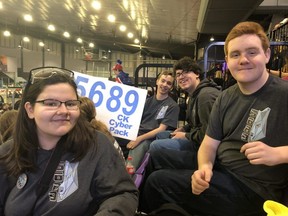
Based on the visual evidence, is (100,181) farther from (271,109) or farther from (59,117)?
(271,109)

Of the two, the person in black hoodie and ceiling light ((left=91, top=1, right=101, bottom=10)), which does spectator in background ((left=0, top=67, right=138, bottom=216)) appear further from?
ceiling light ((left=91, top=1, right=101, bottom=10))

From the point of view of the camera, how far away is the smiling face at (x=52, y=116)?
4.82 feet

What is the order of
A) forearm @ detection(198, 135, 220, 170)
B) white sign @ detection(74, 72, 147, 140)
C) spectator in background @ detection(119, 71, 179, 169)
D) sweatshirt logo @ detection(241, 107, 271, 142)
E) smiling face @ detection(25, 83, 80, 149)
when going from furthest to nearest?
1. spectator in background @ detection(119, 71, 179, 169)
2. white sign @ detection(74, 72, 147, 140)
3. forearm @ detection(198, 135, 220, 170)
4. sweatshirt logo @ detection(241, 107, 271, 142)
5. smiling face @ detection(25, 83, 80, 149)

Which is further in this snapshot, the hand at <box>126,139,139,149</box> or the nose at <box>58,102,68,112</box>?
the hand at <box>126,139,139,149</box>

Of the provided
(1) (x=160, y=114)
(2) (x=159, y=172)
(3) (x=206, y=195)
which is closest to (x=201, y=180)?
(3) (x=206, y=195)

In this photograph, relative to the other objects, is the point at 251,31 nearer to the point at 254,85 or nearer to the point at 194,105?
the point at 254,85

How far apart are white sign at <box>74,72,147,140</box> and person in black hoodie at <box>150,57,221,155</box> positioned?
1.43 feet

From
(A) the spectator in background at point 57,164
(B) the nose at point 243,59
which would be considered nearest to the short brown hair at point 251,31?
(B) the nose at point 243,59

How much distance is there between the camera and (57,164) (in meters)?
1.43

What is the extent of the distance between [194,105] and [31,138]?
1537 mm

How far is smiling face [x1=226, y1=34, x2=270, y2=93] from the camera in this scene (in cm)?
162

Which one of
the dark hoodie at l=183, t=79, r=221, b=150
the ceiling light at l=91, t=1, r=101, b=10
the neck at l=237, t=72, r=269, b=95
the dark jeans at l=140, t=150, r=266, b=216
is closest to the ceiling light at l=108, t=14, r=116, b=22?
the ceiling light at l=91, t=1, r=101, b=10

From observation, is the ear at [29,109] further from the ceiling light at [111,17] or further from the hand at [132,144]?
the ceiling light at [111,17]

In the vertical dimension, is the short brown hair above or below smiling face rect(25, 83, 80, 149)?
above
